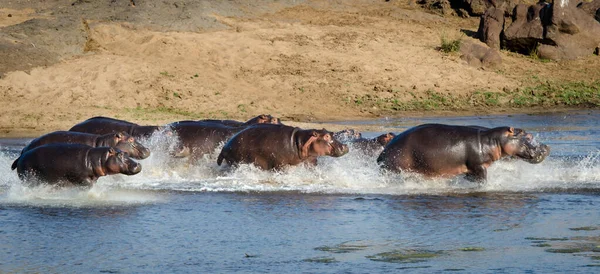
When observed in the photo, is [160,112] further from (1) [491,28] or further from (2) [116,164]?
(1) [491,28]

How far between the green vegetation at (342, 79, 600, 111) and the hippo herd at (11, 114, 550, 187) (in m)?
7.76

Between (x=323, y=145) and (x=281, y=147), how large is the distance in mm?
456

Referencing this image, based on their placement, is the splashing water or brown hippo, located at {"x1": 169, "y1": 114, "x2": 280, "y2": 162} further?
brown hippo, located at {"x1": 169, "y1": 114, "x2": 280, "y2": 162}

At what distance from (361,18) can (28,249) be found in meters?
17.6

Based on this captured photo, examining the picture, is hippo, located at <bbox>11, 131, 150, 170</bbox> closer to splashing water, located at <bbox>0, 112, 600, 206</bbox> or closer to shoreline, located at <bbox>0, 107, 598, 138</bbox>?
splashing water, located at <bbox>0, 112, 600, 206</bbox>

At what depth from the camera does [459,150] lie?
9820 mm

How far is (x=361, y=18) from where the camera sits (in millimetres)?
24125

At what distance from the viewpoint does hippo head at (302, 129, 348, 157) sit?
10.6 metres

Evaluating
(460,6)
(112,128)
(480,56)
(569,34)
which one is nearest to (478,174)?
(112,128)

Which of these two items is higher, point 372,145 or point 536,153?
point 536,153

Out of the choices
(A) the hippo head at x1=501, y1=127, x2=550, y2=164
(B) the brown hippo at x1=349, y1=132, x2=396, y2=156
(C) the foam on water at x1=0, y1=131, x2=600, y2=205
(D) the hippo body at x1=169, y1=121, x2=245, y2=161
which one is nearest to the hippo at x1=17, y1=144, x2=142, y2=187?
(C) the foam on water at x1=0, y1=131, x2=600, y2=205

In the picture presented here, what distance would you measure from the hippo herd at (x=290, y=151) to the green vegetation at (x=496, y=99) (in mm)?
7762

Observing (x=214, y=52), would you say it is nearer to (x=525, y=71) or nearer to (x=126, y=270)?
(x=525, y=71)

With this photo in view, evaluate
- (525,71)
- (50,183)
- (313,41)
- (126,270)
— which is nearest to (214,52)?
(313,41)
